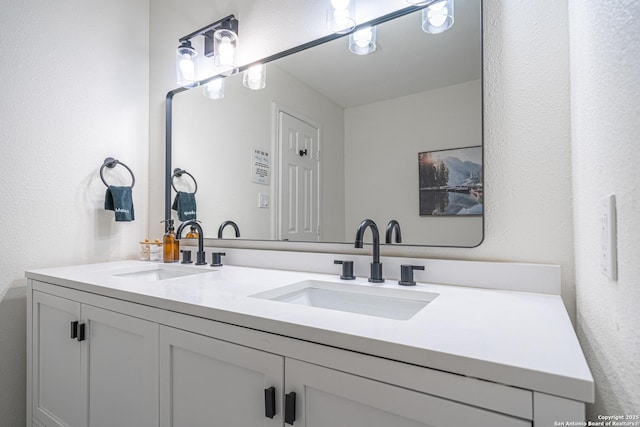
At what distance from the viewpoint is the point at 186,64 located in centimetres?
176

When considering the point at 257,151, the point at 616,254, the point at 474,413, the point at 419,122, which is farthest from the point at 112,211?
the point at 616,254

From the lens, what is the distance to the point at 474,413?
1.64 ft

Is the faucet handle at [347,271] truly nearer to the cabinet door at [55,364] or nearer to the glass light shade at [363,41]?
the glass light shade at [363,41]

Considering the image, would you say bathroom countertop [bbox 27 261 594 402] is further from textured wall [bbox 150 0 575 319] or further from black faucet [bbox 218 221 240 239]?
black faucet [bbox 218 221 240 239]

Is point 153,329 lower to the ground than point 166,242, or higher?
lower

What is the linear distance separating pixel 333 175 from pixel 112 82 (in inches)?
55.5

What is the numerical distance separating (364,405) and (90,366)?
1.03 m

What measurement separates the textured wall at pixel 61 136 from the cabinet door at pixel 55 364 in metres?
0.24

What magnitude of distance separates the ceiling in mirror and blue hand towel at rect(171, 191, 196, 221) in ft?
0.22

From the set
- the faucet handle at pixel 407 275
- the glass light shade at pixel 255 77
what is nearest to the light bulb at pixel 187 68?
the glass light shade at pixel 255 77

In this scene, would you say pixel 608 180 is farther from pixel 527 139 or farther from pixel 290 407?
pixel 290 407

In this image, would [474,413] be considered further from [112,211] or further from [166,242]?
[112,211]

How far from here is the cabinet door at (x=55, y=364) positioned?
1.17 metres

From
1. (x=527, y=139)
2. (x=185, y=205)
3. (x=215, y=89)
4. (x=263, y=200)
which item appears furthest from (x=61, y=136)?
(x=527, y=139)
